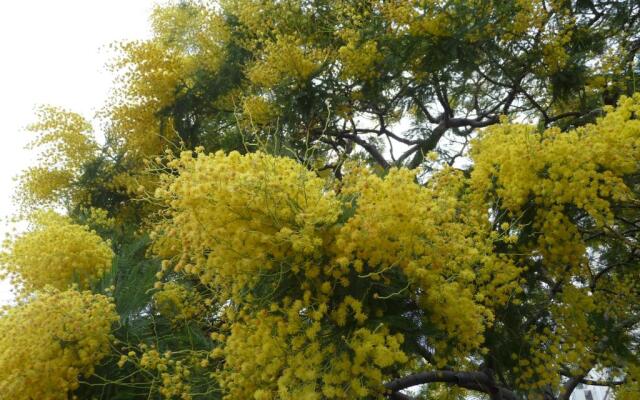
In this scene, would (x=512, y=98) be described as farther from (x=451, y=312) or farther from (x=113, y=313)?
(x=113, y=313)

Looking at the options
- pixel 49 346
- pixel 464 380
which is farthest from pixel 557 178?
pixel 49 346

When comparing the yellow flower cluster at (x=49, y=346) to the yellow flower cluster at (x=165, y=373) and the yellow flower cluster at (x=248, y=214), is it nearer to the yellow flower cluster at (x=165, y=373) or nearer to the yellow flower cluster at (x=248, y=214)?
the yellow flower cluster at (x=165, y=373)

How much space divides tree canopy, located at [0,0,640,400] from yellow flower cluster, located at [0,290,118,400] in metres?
0.01

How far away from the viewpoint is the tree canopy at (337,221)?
2.47m

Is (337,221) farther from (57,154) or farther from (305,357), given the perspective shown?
(57,154)

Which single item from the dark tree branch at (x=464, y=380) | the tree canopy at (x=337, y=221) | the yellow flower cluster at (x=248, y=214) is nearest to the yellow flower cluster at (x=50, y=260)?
the tree canopy at (x=337, y=221)

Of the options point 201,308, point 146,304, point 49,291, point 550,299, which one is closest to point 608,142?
point 550,299

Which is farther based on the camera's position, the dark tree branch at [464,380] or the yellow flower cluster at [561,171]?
the dark tree branch at [464,380]

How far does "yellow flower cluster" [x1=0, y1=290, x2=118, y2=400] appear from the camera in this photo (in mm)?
2801

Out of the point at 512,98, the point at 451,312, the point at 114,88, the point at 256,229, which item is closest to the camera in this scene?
the point at 256,229

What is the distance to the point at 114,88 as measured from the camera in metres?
5.91

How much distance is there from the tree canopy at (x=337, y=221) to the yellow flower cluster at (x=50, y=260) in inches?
0.5

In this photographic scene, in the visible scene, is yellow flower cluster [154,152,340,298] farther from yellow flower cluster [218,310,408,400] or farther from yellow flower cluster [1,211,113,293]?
yellow flower cluster [1,211,113,293]

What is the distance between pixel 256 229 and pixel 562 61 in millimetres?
4070
